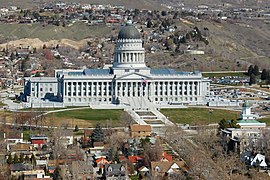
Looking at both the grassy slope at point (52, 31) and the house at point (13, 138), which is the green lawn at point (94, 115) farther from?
the grassy slope at point (52, 31)

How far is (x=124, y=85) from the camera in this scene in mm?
117375


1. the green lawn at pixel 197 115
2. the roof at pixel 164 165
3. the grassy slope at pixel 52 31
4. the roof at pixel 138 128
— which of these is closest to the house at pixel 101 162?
the roof at pixel 164 165

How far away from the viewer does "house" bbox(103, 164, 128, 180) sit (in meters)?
66.2

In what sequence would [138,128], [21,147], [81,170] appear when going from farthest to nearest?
[138,128], [21,147], [81,170]

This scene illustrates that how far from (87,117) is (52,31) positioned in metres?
84.5

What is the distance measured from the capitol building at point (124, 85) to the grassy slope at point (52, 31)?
6043 centimetres

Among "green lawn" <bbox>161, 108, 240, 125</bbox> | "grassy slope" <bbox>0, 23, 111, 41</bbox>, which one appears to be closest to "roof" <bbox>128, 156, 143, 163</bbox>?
"green lawn" <bbox>161, 108, 240, 125</bbox>

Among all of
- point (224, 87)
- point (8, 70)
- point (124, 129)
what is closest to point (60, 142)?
point (124, 129)

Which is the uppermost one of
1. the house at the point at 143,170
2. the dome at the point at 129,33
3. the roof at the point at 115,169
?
the dome at the point at 129,33

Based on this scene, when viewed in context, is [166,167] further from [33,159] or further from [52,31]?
[52,31]

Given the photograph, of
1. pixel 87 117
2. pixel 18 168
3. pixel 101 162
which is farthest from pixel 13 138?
pixel 87 117

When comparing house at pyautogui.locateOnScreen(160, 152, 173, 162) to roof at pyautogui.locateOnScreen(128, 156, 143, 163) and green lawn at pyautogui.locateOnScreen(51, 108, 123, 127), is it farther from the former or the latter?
green lawn at pyautogui.locateOnScreen(51, 108, 123, 127)

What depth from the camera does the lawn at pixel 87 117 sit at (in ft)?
311

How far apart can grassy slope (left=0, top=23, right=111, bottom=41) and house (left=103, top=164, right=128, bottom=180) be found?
11331cm
